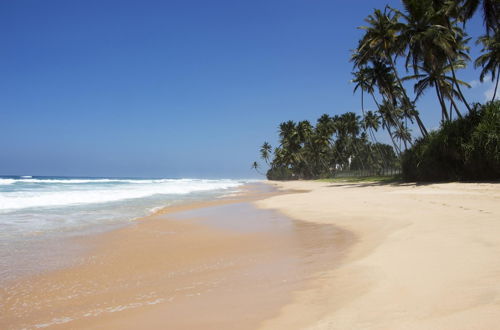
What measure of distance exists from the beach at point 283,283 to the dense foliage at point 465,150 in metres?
14.3

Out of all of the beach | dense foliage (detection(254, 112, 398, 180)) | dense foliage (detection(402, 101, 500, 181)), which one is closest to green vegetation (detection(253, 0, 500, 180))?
dense foliage (detection(402, 101, 500, 181))

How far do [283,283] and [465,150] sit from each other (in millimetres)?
19694

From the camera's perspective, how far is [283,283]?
11.0 ft

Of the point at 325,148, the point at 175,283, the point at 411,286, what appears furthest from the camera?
the point at 325,148

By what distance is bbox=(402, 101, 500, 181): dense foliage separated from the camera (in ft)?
56.6

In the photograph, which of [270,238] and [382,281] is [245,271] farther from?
[270,238]

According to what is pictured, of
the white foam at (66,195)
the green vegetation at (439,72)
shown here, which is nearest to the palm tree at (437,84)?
the green vegetation at (439,72)

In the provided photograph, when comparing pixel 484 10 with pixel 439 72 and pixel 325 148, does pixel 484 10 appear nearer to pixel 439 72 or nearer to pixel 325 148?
pixel 439 72

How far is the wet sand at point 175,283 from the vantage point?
269cm

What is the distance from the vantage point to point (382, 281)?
3.02 meters

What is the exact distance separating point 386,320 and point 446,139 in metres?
21.3

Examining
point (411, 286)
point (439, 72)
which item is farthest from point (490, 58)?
point (411, 286)

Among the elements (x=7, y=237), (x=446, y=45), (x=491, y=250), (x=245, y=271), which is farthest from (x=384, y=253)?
(x=446, y=45)

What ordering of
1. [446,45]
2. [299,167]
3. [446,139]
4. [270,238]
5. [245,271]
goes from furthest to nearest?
[299,167], [446,45], [446,139], [270,238], [245,271]
